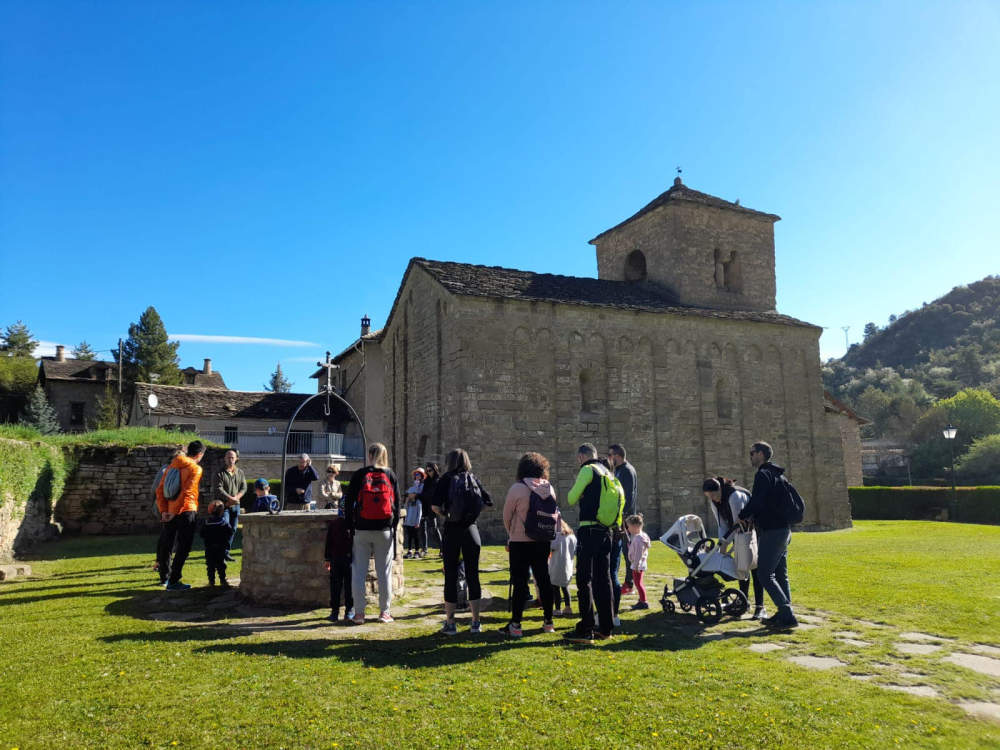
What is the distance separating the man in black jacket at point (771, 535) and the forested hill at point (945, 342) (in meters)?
91.4

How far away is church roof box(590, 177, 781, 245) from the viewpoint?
23547mm

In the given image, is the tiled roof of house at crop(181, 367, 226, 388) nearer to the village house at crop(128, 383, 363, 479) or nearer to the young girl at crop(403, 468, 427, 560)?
the village house at crop(128, 383, 363, 479)

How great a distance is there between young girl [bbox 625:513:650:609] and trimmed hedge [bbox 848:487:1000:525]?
27.1 meters

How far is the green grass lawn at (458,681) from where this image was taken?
3.74m

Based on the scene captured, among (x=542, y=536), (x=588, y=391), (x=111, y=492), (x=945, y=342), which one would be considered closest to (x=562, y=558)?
(x=542, y=536)

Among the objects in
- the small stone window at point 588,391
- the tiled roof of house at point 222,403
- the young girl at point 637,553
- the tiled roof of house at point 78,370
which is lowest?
the young girl at point 637,553

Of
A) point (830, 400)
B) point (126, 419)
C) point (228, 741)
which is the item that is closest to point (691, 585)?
point (228, 741)

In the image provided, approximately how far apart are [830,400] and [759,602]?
2989 centimetres

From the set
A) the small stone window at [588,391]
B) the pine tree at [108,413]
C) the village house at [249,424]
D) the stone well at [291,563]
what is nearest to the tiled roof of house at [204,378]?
the pine tree at [108,413]

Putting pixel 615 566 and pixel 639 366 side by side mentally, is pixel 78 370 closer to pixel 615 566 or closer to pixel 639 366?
pixel 639 366

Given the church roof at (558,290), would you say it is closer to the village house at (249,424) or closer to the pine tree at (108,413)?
the village house at (249,424)

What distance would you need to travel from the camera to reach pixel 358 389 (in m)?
32.4

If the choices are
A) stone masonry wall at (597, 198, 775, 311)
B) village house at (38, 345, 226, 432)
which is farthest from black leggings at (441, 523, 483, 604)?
village house at (38, 345, 226, 432)

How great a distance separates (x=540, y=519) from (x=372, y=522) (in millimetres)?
1847
